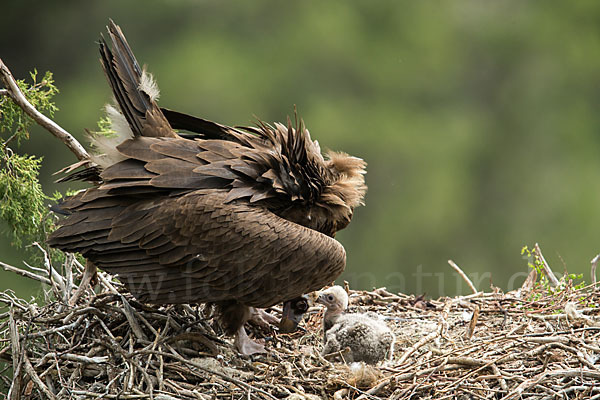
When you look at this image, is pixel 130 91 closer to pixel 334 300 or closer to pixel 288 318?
pixel 288 318

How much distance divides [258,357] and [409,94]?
1024 centimetres

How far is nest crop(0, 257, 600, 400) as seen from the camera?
3490 mm

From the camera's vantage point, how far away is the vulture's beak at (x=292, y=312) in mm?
4277

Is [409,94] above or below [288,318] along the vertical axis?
above

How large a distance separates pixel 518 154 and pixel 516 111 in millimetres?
955

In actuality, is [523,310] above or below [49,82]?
below

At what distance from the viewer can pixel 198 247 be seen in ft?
12.4

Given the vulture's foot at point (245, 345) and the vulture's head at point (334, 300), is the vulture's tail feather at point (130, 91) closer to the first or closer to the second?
the vulture's foot at point (245, 345)

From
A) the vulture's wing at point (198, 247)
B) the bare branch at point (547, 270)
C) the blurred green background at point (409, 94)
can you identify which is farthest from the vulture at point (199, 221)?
the blurred green background at point (409, 94)

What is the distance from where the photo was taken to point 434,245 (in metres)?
11.4

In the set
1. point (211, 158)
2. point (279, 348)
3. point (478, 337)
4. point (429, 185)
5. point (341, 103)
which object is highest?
point (341, 103)

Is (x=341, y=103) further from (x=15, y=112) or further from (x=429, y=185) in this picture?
(x=15, y=112)

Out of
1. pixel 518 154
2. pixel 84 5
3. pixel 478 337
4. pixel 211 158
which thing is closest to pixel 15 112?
pixel 211 158

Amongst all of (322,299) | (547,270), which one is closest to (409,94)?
(547,270)
